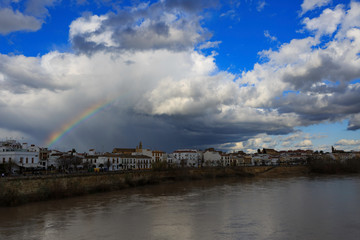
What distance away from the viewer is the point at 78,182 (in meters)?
A: 43.3

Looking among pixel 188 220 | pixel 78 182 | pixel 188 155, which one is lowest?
pixel 188 220

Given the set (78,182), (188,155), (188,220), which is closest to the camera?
(188,220)

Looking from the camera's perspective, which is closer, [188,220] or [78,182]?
[188,220]

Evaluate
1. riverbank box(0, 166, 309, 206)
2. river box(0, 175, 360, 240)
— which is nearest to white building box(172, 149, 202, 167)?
riverbank box(0, 166, 309, 206)

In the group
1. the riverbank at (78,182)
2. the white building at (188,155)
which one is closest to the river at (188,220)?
the riverbank at (78,182)

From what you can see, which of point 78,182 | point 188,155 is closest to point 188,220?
point 78,182

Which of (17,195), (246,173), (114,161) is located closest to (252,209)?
(17,195)

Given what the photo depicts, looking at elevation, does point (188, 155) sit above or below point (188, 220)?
above

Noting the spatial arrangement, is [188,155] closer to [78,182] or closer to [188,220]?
[78,182]

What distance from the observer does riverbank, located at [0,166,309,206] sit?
110ft

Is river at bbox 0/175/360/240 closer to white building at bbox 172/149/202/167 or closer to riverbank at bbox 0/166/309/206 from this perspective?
riverbank at bbox 0/166/309/206

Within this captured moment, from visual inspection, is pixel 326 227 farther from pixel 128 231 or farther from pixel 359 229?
pixel 128 231

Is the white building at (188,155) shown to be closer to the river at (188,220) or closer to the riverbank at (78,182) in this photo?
the riverbank at (78,182)

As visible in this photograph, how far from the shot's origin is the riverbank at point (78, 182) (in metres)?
33.5
